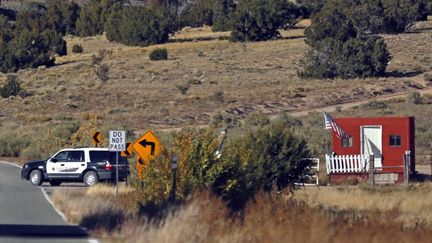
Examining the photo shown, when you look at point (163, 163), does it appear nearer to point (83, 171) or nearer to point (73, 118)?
point (83, 171)

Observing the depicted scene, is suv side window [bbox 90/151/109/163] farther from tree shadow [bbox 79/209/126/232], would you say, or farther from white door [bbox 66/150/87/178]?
tree shadow [bbox 79/209/126/232]

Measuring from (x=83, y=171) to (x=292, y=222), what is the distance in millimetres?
22510

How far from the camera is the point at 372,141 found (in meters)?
41.1

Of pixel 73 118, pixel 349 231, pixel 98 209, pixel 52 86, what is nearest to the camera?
pixel 349 231

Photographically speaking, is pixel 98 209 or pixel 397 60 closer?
pixel 98 209

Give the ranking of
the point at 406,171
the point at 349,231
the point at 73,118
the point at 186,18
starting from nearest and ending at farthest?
the point at 349,231 → the point at 406,171 → the point at 73,118 → the point at 186,18

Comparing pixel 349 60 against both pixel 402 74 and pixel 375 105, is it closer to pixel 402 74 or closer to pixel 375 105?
pixel 402 74

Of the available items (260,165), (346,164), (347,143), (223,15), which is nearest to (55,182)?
(346,164)

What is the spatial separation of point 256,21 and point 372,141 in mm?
56471

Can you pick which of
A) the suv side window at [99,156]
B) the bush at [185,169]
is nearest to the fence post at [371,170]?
the suv side window at [99,156]

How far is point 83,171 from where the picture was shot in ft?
128

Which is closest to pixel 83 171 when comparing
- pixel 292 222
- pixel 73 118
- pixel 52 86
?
pixel 292 222

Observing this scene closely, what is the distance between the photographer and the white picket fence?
1543 inches

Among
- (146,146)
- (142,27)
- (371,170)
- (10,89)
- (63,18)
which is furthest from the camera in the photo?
(63,18)
